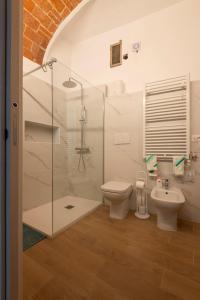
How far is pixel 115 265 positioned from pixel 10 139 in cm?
132

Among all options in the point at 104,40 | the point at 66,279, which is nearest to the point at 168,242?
the point at 66,279

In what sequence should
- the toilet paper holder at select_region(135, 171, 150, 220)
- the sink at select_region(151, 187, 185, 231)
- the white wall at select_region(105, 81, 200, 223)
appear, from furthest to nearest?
the toilet paper holder at select_region(135, 171, 150, 220) < the white wall at select_region(105, 81, 200, 223) < the sink at select_region(151, 187, 185, 231)

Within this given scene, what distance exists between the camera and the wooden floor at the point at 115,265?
1065mm

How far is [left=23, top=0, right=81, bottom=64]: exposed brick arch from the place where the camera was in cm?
209

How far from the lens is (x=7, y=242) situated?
60cm

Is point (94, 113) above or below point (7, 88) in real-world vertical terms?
above

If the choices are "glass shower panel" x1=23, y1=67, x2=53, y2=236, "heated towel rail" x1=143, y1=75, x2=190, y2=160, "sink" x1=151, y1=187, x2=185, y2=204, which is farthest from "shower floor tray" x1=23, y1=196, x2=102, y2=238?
"heated towel rail" x1=143, y1=75, x2=190, y2=160

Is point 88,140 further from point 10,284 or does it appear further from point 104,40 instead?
point 10,284

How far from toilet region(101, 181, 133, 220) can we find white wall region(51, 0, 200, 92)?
5.23 feet

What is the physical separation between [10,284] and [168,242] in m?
1.55

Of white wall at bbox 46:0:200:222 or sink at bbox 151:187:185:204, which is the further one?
white wall at bbox 46:0:200:222

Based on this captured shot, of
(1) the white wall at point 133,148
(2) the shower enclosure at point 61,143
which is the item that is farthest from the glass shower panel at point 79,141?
(1) the white wall at point 133,148

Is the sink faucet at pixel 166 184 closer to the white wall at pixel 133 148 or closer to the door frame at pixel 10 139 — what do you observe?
the white wall at pixel 133 148

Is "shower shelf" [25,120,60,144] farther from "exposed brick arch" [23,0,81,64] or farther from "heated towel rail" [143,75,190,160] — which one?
"heated towel rail" [143,75,190,160]
